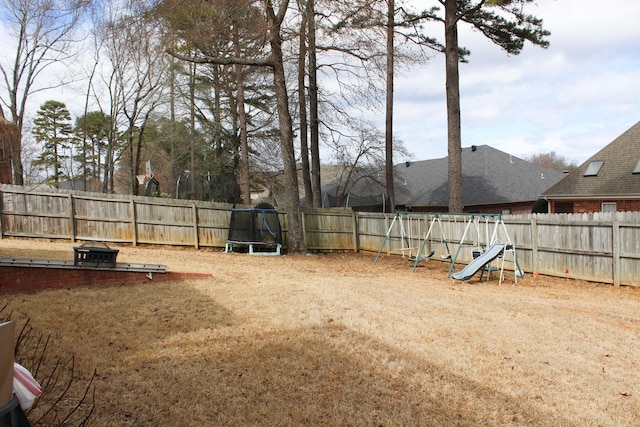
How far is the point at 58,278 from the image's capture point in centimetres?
703

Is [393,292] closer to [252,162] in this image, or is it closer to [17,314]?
[17,314]

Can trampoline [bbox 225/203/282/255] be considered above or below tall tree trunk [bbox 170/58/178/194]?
below

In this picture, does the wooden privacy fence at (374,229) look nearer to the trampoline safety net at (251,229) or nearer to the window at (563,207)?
the trampoline safety net at (251,229)

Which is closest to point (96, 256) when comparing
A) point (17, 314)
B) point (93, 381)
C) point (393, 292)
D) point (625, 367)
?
point (17, 314)

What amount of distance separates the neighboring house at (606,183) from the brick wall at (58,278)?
1711cm

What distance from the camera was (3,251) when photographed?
10047mm

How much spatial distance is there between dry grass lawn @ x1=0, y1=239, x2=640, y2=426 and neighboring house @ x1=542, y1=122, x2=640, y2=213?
1096 centimetres

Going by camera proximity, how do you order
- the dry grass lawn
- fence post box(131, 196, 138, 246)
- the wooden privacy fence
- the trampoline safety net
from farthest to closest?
the trampoline safety net → fence post box(131, 196, 138, 246) → the wooden privacy fence → the dry grass lawn

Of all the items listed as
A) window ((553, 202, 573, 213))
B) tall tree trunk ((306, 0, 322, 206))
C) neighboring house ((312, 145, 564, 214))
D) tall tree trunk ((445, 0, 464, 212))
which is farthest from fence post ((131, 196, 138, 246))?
window ((553, 202, 573, 213))

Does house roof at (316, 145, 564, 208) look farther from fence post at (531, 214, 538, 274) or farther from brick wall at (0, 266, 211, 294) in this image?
brick wall at (0, 266, 211, 294)

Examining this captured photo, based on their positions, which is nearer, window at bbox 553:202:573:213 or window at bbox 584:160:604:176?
window at bbox 584:160:604:176

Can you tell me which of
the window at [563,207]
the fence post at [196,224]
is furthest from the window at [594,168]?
the fence post at [196,224]

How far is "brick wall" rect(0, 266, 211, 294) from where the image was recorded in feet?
21.9

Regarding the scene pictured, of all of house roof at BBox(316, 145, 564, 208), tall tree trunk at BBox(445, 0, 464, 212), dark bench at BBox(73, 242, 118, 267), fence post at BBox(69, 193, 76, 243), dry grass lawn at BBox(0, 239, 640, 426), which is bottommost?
dry grass lawn at BBox(0, 239, 640, 426)
